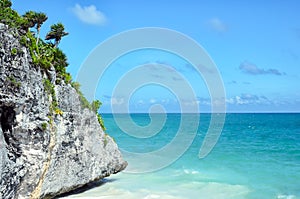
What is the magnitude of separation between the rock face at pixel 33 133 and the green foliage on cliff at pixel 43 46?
250 millimetres

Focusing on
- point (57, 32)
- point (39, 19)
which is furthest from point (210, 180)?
point (39, 19)

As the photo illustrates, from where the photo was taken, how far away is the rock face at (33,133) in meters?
9.85

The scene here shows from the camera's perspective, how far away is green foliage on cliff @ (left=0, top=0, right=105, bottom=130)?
35.1 feet

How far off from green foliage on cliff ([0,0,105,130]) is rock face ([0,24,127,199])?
0.82 ft

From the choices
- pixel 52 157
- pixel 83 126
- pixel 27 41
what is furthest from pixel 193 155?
pixel 27 41

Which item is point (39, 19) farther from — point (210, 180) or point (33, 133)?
point (210, 180)

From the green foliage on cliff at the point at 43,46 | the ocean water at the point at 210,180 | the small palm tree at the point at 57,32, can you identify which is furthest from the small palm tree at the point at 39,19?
the ocean water at the point at 210,180

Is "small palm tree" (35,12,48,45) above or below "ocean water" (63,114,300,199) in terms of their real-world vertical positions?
above

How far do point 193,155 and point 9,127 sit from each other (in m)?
22.5

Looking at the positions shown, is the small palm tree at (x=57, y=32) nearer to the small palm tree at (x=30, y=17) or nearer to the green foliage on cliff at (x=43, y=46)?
the green foliage on cliff at (x=43, y=46)

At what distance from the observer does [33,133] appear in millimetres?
10688

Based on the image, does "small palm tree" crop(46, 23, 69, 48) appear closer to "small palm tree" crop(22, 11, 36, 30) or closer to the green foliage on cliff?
the green foliage on cliff

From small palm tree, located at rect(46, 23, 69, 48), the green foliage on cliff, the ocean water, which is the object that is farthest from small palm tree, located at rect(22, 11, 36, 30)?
the ocean water

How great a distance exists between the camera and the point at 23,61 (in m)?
10.4
